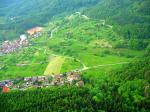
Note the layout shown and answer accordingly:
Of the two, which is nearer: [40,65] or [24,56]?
[40,65]

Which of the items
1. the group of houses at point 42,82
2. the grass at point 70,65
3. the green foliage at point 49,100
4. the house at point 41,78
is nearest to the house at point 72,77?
the group of houses at point 42,82

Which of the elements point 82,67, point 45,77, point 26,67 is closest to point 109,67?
point 82,67

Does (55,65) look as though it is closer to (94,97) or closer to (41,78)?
(41,78)

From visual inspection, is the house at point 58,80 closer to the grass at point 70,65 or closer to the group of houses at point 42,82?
the group of houses at point 42,82

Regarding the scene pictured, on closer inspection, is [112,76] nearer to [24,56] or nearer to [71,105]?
[71,105]

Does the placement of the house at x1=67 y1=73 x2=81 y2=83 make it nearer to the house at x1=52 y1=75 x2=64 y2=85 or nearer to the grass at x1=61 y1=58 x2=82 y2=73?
the house at x1=52 y1=75 x2=64 y2=85
